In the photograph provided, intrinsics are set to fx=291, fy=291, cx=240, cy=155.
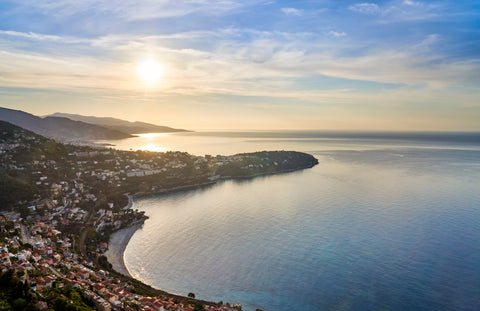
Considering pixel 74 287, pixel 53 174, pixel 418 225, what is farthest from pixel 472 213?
pixel 53 174

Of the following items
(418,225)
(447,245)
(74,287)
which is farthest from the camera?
(418,225)

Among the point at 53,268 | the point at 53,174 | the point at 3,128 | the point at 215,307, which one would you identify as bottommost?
the point at 215,307

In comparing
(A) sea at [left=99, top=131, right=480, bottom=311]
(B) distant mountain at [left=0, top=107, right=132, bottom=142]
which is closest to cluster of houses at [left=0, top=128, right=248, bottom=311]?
(A) sea at [left=99, top=131, right=480, bottom=311]

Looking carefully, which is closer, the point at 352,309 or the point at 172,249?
the point at 352,309

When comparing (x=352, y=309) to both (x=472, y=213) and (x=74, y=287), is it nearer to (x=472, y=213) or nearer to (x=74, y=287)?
(x=74, y=287)

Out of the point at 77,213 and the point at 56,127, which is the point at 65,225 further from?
the point at 56,127

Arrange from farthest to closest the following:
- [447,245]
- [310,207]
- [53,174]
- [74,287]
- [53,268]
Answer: [53,174] → [310,207] → [447,245] → [53,268] → [74,287]

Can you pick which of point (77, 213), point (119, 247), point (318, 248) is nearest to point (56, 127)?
point (77, 213)
